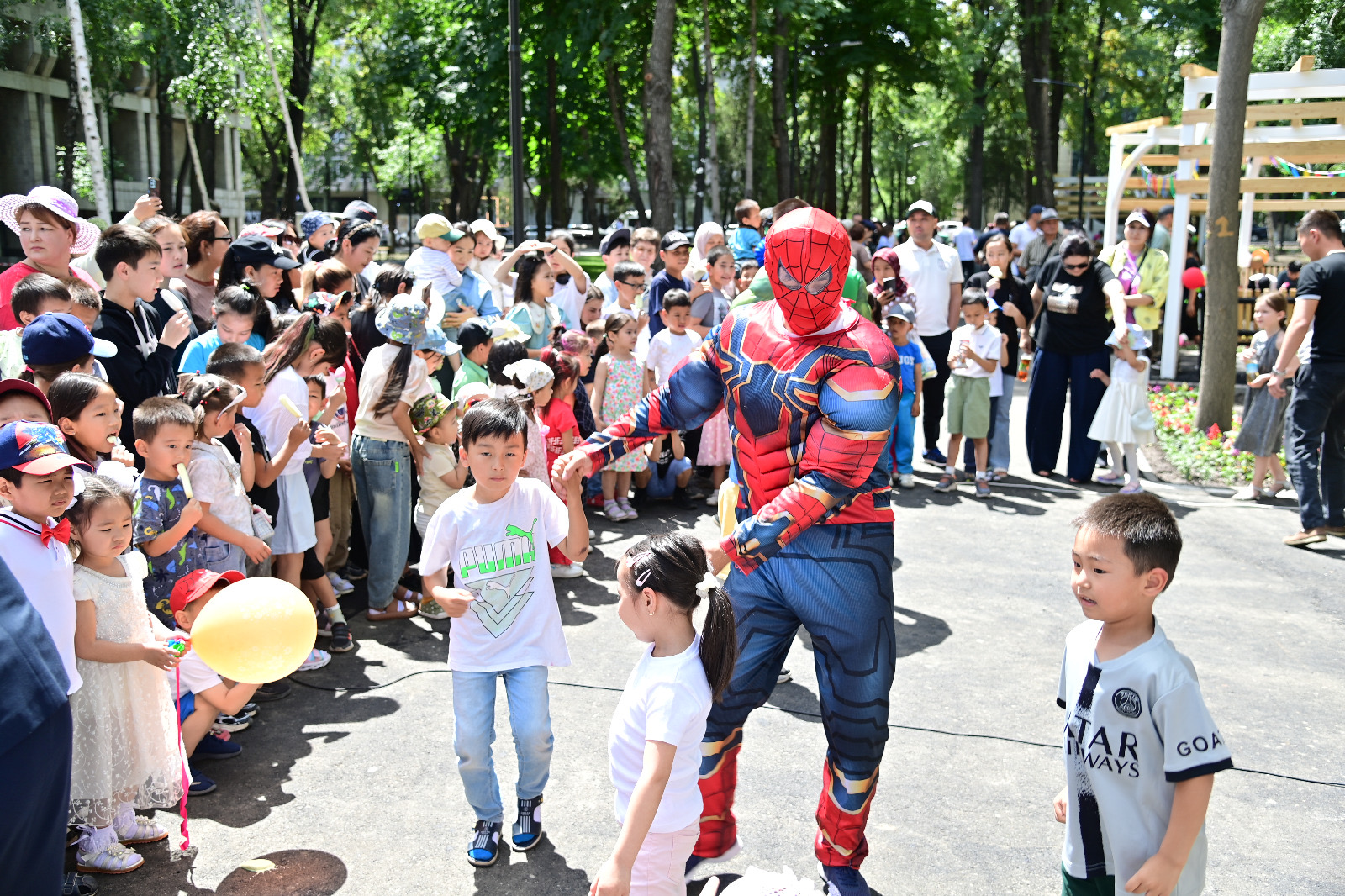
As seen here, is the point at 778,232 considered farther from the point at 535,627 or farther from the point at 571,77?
the point at 571,77

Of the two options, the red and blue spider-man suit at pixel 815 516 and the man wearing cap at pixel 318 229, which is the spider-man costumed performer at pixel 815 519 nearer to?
the red and blue spider-man suit at pixel 815 516

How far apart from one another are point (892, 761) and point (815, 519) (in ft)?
5.75

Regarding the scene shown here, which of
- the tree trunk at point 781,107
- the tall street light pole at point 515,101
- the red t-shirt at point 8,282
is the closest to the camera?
the red t-shirt at point 8,282

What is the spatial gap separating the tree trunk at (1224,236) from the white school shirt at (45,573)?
10017mm

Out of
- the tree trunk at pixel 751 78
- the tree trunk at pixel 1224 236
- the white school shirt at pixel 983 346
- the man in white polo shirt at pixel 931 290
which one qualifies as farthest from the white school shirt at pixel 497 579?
the tree trunk at pixel 751 78

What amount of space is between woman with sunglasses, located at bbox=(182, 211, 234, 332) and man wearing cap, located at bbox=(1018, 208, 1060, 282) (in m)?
8.49

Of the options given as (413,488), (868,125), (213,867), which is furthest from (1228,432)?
(868,125)

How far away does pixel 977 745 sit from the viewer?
181 inches

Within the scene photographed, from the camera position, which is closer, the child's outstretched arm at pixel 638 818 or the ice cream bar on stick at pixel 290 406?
the child's outstretched arm at pixel 638 818

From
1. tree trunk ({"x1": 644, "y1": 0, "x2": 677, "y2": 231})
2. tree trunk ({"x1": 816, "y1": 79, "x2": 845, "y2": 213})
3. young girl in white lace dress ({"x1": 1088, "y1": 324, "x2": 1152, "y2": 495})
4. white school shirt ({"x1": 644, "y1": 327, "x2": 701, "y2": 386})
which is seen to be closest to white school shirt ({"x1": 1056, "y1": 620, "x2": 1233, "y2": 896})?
white school shirt ({"x1": 644, "y1": 327, "x2": 701, "y2": 386})

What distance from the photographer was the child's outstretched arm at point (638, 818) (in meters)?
2.49

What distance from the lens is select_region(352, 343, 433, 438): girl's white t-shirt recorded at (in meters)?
5.71

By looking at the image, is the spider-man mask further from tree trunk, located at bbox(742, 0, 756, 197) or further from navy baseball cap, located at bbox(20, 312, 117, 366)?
tree trunk, located at bbox(742, 0, 756, 197)

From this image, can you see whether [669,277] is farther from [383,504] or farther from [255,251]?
[383,504]
